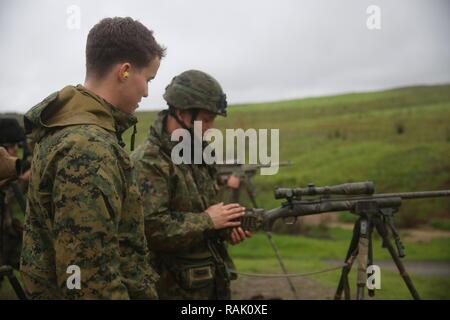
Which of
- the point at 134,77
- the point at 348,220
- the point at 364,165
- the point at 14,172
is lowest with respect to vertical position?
the point at 348,220

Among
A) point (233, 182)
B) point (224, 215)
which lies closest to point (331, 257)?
point (233, 182)

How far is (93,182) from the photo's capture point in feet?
8.05

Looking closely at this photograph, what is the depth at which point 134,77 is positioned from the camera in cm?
288

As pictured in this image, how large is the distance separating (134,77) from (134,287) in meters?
1.10

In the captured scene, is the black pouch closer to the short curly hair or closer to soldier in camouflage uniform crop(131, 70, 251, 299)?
soldier in camouflage uniform crop(131, 70, 251, 299)

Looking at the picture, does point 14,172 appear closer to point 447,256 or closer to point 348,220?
point 447,256

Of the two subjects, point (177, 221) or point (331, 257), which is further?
point (331, 257)

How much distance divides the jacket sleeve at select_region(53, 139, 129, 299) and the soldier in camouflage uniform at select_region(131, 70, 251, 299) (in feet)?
6.17

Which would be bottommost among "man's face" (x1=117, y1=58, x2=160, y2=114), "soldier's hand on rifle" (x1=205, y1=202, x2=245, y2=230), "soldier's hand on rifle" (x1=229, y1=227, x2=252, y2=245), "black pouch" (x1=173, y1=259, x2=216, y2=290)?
"black pouch" (x1=173, y1=259, x2=216, y2=290)

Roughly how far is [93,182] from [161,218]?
6.62 ft

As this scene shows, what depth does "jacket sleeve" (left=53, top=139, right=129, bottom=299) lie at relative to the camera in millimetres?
2436

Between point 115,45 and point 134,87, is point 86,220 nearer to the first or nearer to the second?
point 134,87

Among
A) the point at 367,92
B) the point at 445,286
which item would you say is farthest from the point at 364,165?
the point at 367,92

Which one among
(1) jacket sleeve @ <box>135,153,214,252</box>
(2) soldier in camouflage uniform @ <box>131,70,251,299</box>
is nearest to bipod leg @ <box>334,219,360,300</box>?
(2) soldier in camouflage uniform @ <box>131,70,251,299</box>
